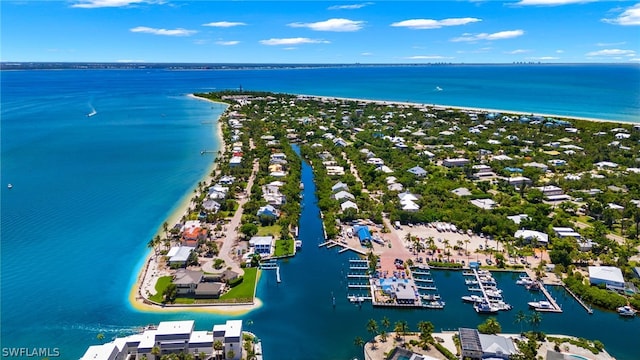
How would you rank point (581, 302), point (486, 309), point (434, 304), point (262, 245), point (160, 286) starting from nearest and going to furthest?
point (486, 309), point (434, 304), point (581, 302), point (160, 286), point (262, 245)

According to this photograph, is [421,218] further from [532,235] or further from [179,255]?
[179,255]

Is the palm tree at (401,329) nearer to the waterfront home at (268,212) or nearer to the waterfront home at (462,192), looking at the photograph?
the waterfront home at (268,212)

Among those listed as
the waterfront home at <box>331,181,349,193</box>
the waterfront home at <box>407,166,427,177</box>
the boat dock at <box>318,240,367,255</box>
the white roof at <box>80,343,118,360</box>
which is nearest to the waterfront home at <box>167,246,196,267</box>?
the white roof at <box>80,343,118,360</box>

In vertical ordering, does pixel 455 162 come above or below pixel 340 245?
above

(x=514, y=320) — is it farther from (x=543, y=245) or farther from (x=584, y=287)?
(x=543, y=245)

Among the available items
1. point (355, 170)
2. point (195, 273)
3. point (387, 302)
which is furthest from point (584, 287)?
point (355, 170)

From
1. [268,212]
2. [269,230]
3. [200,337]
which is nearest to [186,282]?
[200,337]

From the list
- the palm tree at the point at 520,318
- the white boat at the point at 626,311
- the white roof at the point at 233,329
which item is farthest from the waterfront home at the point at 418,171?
the white roof at the point at 233,329
